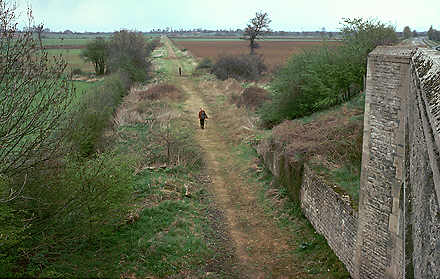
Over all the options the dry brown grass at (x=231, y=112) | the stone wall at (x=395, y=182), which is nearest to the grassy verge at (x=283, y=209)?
the dry brown grass at (x=231, y=112)

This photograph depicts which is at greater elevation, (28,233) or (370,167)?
(370,167)

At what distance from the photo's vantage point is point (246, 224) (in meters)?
13.7

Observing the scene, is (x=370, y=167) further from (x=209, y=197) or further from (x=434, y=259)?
(x=209, y=197)

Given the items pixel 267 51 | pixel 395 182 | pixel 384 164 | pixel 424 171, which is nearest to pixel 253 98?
pixel 384 164

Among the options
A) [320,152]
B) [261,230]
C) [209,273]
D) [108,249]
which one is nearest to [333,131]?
[320,152]

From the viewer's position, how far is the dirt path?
1129cm

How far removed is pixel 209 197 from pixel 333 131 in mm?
5280

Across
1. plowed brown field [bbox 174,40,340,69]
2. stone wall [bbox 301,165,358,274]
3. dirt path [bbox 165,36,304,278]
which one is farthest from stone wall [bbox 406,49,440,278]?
plowed brown field [bbox 174,40,340,69]

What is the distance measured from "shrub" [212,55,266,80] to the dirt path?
24.2 meters

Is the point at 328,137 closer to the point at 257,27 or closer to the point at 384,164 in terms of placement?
the point at 384,164

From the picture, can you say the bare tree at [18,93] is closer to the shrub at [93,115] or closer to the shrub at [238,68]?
the shrub at [93,115]

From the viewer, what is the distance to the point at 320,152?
14078 mm

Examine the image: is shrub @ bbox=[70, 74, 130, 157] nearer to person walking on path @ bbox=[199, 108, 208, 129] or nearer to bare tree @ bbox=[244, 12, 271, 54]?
person walking on path @ bbox=[199, 108, 208, 129]

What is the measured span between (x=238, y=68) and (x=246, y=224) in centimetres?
3405
